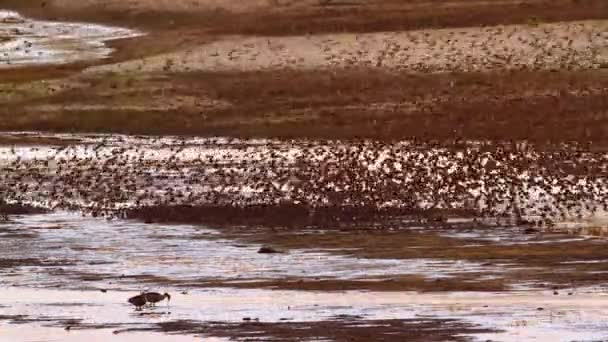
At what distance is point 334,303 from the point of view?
17.1m

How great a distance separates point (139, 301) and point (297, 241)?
4430 mm

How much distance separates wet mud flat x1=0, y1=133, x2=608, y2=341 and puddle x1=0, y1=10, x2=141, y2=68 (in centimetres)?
1115

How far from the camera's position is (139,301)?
677 inches

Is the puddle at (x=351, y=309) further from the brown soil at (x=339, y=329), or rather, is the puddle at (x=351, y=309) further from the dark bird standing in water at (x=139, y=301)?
the brown soil at (x=339, y=329)

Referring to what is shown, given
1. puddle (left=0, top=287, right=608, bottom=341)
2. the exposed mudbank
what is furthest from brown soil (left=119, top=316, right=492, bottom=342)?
the exposed mudbank

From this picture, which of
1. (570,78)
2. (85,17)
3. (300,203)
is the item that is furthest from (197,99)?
(85,17)

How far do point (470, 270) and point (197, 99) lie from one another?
1558cm

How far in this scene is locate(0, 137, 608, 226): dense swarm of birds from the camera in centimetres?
2352

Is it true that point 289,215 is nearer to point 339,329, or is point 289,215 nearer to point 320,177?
point 320,177

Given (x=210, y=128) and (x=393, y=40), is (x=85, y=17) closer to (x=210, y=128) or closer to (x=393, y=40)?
(x=393, y=40)

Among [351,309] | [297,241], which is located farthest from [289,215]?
→ [351,309]

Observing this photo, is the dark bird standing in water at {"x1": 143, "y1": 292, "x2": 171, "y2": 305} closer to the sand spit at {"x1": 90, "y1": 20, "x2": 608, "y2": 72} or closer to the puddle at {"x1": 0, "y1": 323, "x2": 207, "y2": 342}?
the puddle at {"x1": 0, "y1": 323, "x2": 207, "y2": 342}

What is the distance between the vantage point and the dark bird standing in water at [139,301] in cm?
1717

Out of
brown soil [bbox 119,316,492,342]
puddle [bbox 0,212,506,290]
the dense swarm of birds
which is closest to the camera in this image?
brown soil [bbox 119,316,492,342]
